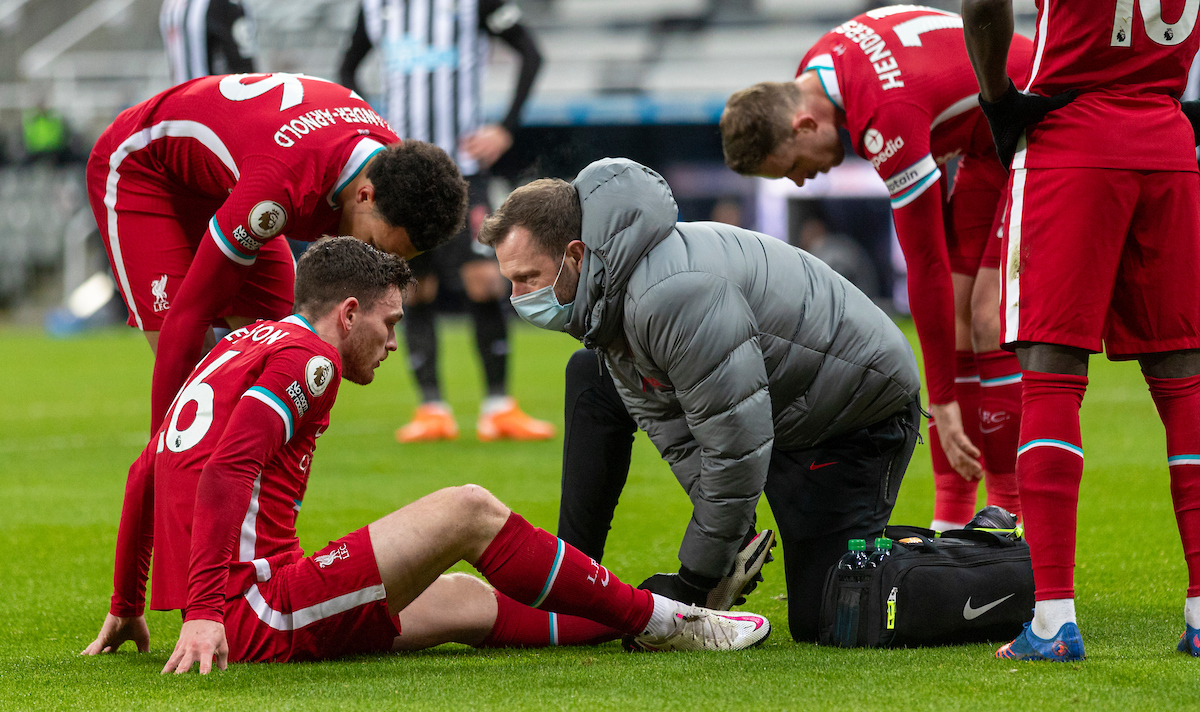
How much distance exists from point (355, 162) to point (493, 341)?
3714 mm

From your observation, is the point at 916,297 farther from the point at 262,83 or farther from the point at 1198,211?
the point at 262,83

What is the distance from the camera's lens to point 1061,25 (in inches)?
106

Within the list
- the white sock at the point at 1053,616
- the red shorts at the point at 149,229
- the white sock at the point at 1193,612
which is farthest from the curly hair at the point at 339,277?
the white sock at the point at 1193,612

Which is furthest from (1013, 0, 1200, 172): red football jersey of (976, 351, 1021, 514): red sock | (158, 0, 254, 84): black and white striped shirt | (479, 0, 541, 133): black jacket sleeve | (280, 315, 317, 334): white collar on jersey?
(479, 0, 541, 133): black jacket sleeve

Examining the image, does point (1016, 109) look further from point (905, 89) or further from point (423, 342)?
point (423, 342)

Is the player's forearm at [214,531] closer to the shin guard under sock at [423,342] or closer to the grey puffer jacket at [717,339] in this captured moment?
the grey puffer jacket at [717,339]

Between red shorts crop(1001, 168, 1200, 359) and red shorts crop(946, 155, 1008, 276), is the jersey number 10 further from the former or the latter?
red shorts crop(946, 155, 1008, 276)

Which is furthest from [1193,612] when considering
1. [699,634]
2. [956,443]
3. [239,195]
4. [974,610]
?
[239,195]

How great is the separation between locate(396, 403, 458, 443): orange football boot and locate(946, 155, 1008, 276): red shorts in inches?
149

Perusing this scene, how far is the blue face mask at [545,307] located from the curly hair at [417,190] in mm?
683

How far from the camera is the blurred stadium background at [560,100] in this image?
60.5 ft

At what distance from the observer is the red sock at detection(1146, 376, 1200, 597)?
8.86 feet

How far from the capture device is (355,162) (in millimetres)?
3561

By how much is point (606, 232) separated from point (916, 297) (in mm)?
1272
